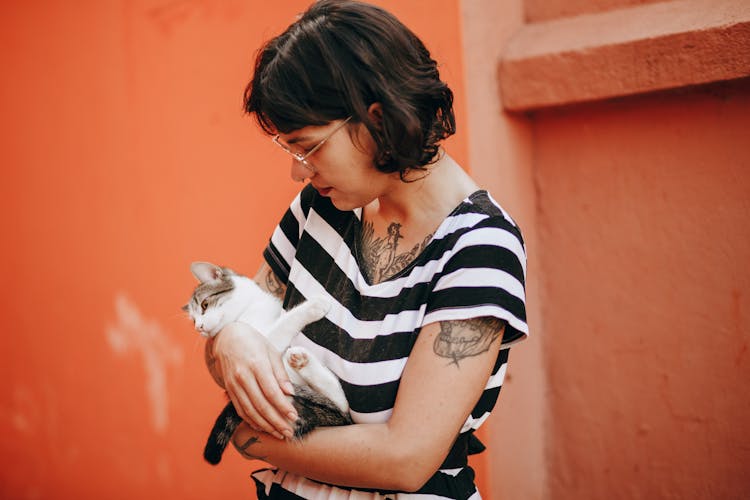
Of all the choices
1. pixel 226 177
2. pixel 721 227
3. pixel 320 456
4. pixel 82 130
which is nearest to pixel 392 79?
pixel 320 456

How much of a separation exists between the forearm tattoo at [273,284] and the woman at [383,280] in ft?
0.85

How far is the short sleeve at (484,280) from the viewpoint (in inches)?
49.9

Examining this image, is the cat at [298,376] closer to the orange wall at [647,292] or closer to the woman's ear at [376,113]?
the woman's ear at [376,113]

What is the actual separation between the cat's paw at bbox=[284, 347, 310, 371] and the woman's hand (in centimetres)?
8

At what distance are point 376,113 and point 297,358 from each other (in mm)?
597

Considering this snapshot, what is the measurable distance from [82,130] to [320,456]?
2527mm

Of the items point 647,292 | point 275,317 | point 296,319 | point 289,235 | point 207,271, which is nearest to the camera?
point 296,319

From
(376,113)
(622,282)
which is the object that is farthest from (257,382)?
(622,282)

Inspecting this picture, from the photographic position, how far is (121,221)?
10.5 feet

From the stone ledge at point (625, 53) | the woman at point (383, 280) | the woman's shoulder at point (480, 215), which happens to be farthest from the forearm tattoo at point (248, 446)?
the stone ledge at point (625, 53)

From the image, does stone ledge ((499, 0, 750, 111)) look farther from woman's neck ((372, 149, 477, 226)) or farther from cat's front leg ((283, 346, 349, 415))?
cat's front leg ((283, 346, 349, 415))

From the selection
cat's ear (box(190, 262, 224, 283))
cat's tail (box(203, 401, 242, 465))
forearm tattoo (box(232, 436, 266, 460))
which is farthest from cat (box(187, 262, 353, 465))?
cat's ear (box(190, 262, 224, 283))

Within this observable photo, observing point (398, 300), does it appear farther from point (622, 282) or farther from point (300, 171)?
point (622, 282)

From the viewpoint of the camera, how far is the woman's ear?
4.44 feet
